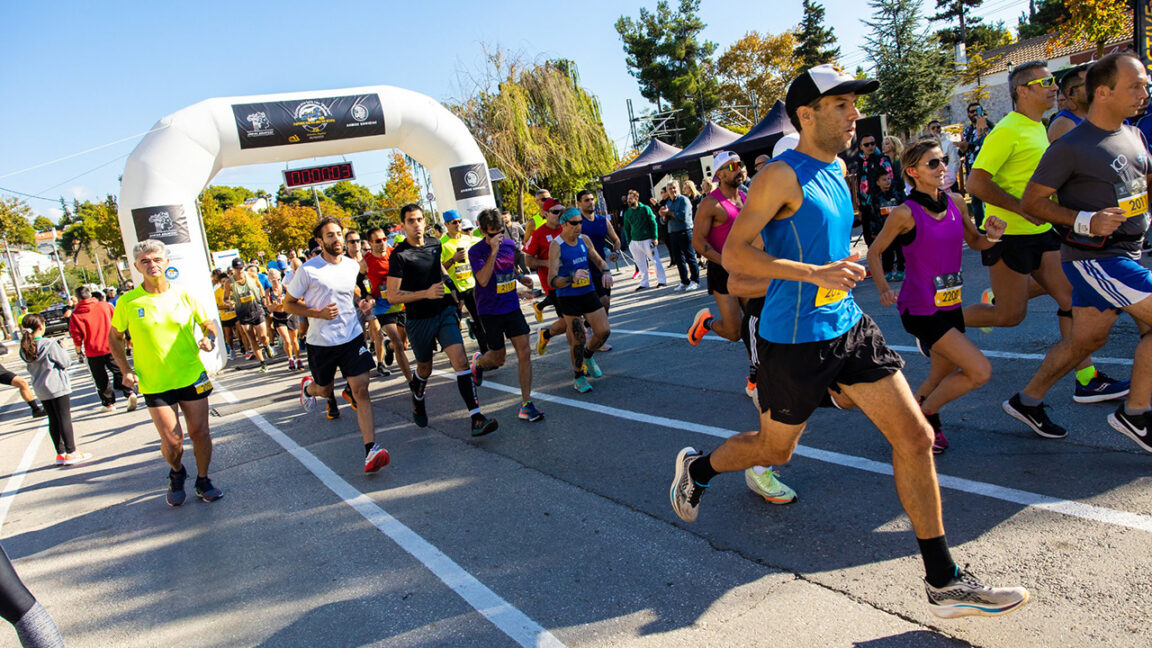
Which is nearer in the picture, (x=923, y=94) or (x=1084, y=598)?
(x=1084, y=598)

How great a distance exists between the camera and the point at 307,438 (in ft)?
22.6

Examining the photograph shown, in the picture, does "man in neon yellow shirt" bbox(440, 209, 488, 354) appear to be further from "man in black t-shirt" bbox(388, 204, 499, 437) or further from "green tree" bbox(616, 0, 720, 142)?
"green tree" bbox(616, 0, 720, 142)

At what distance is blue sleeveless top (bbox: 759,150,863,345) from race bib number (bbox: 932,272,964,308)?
1.38 metres

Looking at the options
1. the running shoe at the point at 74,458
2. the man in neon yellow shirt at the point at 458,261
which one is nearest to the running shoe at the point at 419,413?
the man in neon yellow shirt at the point at 458,261

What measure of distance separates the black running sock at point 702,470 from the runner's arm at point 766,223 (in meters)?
1.01

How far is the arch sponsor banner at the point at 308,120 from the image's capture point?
13.9m

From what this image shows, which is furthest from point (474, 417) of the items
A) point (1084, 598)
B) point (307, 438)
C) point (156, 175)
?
point (156, 175)

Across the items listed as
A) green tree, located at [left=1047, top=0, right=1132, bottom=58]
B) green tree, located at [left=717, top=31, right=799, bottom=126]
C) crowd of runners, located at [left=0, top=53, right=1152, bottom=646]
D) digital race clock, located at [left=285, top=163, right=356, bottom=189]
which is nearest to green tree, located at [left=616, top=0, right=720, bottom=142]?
green tree, located at [left=717, top=31, right=799, bottom=126]

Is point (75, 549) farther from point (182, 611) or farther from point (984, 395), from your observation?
point (984, 395)

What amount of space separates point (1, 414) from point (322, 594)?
47.3 feet

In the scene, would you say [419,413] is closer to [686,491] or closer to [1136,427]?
[686,491]

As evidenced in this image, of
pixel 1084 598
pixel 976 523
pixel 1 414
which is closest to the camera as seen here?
pixel 1084 598

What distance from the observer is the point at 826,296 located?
2.70 metres

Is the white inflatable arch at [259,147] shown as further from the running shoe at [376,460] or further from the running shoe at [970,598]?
the running shoe at [970,598]
